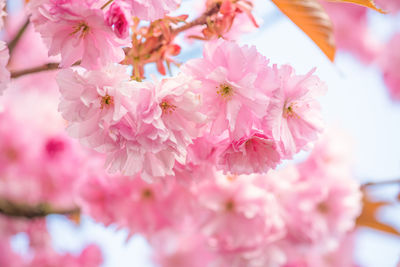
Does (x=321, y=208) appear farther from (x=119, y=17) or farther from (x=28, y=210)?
(x=119, y=17)

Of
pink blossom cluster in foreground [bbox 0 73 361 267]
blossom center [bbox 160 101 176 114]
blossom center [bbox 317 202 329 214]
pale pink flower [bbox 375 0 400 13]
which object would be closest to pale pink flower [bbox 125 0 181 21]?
blossom center [bbox 160 101 176 114]

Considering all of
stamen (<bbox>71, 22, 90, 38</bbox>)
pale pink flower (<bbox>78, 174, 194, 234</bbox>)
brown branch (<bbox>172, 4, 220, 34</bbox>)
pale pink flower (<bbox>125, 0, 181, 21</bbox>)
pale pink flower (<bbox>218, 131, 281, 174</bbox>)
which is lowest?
pale pink flower (<bbox>78, 174, 194, 234</bbox>)

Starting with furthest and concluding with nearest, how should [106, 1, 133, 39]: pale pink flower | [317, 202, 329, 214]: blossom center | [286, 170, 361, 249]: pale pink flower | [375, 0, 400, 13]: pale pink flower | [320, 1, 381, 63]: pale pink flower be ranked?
1. [320, 1, 381, 63]: pale pink flower
2. [375, 0, 400, 13]: pale pink flower
3. [317, 202, 329, 214]: blossom center
4. [286, 170, 361, 249]: pale pink flower
5. [106, 1, 133, 39]: pale pink flower

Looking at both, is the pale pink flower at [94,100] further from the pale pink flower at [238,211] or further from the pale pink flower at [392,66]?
the pale pink flower at [392,66]

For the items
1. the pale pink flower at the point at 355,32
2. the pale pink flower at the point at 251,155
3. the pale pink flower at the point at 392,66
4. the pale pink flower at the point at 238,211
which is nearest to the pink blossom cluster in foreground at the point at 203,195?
the pale pink flower at the point at 238,211

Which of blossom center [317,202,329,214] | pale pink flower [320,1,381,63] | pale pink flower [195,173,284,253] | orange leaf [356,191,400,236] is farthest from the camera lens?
pale pink flower [320,1,381,63]

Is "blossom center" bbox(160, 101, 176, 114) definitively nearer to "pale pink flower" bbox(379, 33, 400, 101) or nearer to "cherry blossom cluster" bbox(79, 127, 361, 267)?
"cherry blossom cluster" bbox(79, 127, 361, 267)

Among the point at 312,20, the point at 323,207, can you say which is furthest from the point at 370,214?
the point at 312,20

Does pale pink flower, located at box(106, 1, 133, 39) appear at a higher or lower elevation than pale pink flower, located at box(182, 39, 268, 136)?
higher
